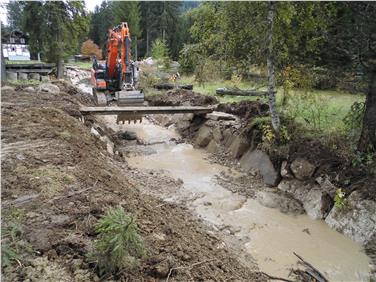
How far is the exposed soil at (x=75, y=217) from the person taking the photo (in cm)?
313

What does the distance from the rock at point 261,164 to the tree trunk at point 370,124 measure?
2.06 meters

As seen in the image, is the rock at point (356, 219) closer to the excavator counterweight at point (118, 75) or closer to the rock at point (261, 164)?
the rock at point (261, 164)

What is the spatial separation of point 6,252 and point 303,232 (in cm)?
497

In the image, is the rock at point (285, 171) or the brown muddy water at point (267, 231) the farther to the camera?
the rock at point (285, 171)

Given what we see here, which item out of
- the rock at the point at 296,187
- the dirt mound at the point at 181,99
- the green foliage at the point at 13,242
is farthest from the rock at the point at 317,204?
the dirt mound at the point at 181,99

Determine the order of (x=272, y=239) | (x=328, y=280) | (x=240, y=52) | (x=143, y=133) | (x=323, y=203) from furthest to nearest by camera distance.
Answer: (x=143, y=133)
(x=240, y=52)
(x=323, y=203)
(x=272, y=239)
(x=328, y=280)

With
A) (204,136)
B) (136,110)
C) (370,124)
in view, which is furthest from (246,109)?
(370,124)

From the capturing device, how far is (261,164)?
339 inches

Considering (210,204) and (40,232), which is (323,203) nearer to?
(210,204)

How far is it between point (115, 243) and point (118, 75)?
40.9 feet

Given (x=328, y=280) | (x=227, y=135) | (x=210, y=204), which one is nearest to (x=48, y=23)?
(x=227, y=135)

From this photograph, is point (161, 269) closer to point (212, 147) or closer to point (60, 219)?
point (60, 219)

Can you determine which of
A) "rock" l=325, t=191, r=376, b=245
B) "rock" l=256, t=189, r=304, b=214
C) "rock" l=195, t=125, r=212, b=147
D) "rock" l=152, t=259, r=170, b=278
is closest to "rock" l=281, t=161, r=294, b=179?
"rock" l=256, t=189, r=304, b=214

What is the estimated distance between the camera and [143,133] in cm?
1305
